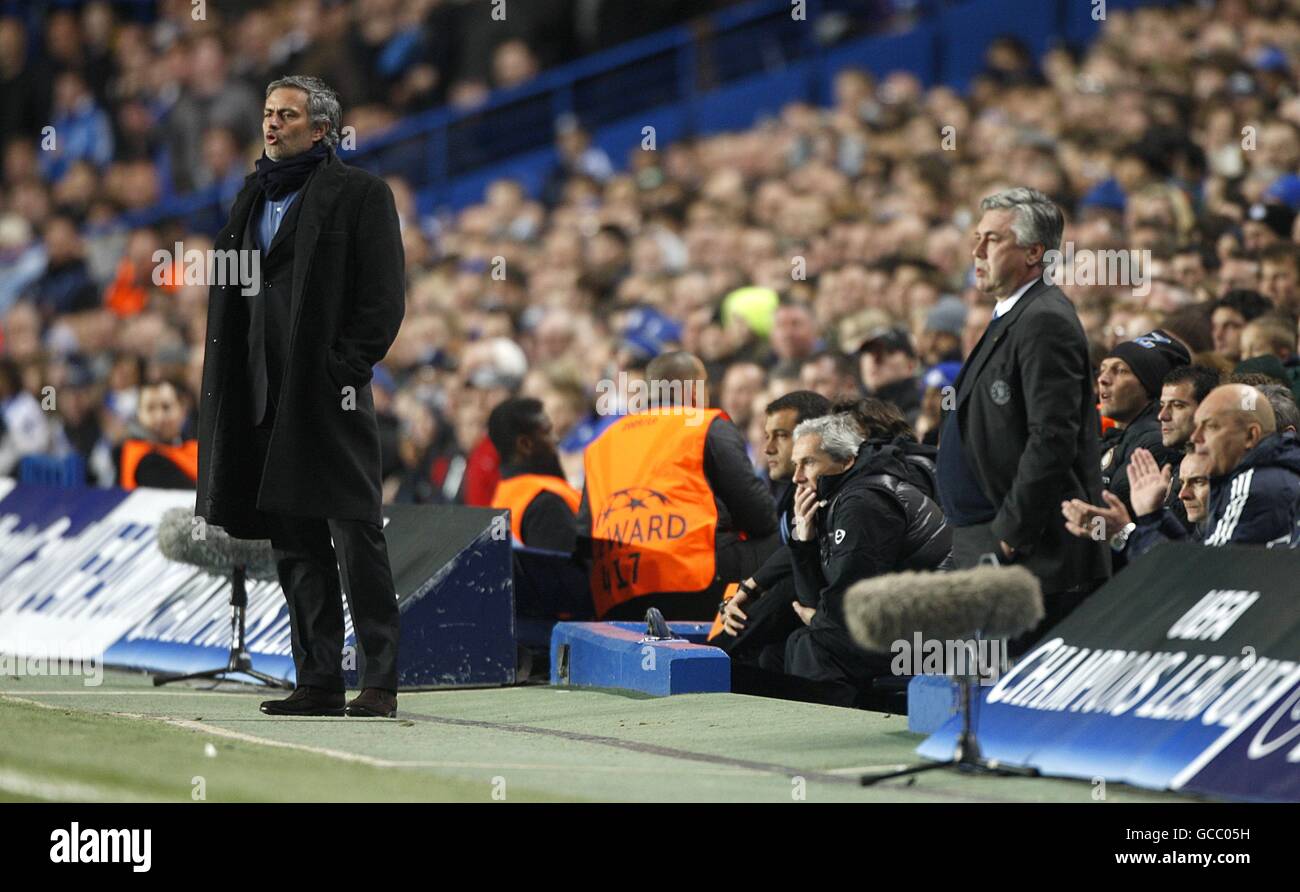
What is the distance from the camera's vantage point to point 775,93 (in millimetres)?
21984

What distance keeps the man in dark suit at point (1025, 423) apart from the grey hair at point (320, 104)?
2538mm

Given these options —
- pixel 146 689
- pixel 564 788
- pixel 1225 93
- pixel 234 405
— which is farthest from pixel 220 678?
pixel 1225 93

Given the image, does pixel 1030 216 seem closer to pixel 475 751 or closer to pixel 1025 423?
pixel 1025 423

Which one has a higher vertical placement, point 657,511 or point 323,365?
point 323,365

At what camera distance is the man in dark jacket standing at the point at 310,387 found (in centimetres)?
811

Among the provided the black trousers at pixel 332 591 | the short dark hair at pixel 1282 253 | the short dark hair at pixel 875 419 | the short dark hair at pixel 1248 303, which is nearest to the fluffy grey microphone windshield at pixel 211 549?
the black trousers at pixel 332 591

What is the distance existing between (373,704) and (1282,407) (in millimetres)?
3599

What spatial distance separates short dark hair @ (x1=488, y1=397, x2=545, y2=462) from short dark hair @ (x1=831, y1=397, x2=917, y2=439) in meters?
2.15

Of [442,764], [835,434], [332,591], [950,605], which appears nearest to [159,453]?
[332,591]

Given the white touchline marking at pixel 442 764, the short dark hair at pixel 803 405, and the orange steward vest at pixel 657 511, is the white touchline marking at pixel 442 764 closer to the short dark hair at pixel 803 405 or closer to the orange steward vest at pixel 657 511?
the short dark hair at pixel 803 405

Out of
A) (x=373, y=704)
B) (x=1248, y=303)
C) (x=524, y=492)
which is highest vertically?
(x=1248, y=303)

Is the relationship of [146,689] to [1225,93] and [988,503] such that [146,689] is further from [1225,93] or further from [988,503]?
[1225,93]

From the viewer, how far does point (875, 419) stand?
9750 mm
